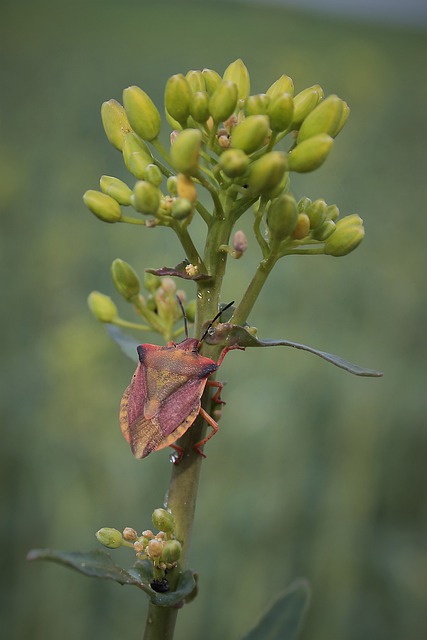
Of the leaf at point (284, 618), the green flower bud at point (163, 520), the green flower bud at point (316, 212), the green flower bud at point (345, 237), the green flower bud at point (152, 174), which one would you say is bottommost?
the leaf at point (284, 618)

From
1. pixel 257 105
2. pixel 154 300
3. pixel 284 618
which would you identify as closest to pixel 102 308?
pixel 154 300

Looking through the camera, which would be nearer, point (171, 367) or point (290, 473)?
point (171, 367)

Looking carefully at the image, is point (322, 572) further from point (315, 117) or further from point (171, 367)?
point (315, 117)

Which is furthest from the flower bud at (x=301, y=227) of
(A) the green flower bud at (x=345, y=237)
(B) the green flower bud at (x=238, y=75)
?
(B) the green flower bud at (x=238, y=75)

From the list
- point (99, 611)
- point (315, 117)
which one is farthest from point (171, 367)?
point (99, 611)

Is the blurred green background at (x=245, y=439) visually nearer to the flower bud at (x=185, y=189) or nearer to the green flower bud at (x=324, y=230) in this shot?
the green flower bud at (x=324, y=230)

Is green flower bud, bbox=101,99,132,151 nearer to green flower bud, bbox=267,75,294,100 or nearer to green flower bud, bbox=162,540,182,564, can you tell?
green flower bud, bbox=267,75,294,100
